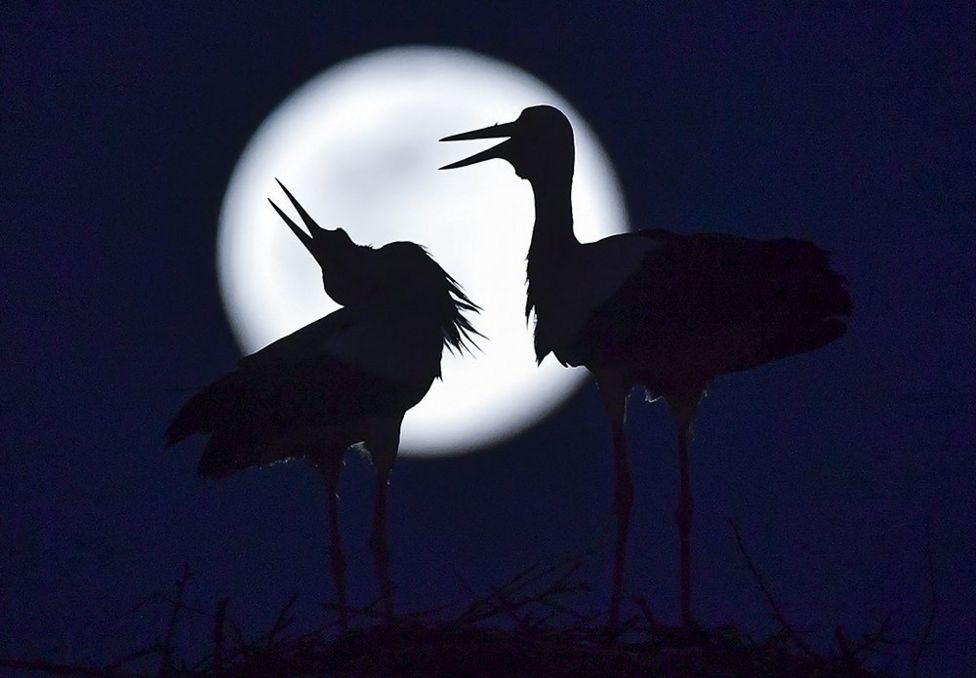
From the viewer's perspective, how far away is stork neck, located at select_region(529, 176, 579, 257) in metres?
6.34

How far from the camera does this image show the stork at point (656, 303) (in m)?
5.35

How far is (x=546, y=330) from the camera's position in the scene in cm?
600

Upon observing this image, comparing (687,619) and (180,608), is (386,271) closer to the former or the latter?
(687,619)

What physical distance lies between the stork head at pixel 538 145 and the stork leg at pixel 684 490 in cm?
114

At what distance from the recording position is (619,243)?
583 cm

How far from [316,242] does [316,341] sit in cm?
68

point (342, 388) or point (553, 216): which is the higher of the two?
point (553, 216)

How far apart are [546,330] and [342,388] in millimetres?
986

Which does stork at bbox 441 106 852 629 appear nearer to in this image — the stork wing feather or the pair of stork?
the pair of stork

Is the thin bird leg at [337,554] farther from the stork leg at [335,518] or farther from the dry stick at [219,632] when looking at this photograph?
the dry stick at [219,632]

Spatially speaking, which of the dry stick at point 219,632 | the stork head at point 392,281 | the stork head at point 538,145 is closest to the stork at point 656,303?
the stork head at point 538,145

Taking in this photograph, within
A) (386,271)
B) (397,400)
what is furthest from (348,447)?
(386,271)

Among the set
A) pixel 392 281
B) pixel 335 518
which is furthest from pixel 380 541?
pixel 392 281

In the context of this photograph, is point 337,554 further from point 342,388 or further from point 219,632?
point 219,632
